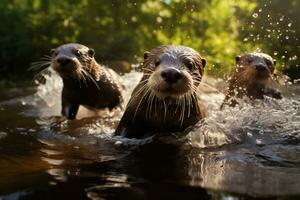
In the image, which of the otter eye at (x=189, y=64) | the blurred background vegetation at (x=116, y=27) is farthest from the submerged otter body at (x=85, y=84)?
the blurred background vegetation at (x=116, y=27)

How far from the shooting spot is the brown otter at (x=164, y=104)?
378 centimetres

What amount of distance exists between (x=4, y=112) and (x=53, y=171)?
261 cm

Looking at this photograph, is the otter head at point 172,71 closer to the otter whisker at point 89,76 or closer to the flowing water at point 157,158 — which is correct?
the flowing water at point 157,158

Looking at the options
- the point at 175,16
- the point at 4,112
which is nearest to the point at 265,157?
the point at 4,112

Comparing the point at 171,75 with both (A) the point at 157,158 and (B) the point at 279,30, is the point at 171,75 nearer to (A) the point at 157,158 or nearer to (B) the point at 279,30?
(A) the point at 157,158

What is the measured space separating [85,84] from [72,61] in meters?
0.49

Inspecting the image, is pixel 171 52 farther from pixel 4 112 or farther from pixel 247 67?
pixel 4 112

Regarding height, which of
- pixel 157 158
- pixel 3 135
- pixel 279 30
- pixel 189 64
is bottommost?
pixel 157 158

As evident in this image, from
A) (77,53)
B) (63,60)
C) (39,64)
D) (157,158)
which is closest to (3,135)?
(63,60)

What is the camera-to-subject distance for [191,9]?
892cm

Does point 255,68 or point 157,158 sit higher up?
point 255,68

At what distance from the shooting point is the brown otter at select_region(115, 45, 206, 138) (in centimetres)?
378

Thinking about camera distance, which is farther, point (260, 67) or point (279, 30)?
point (279, 30)

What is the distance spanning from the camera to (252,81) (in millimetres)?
4926
